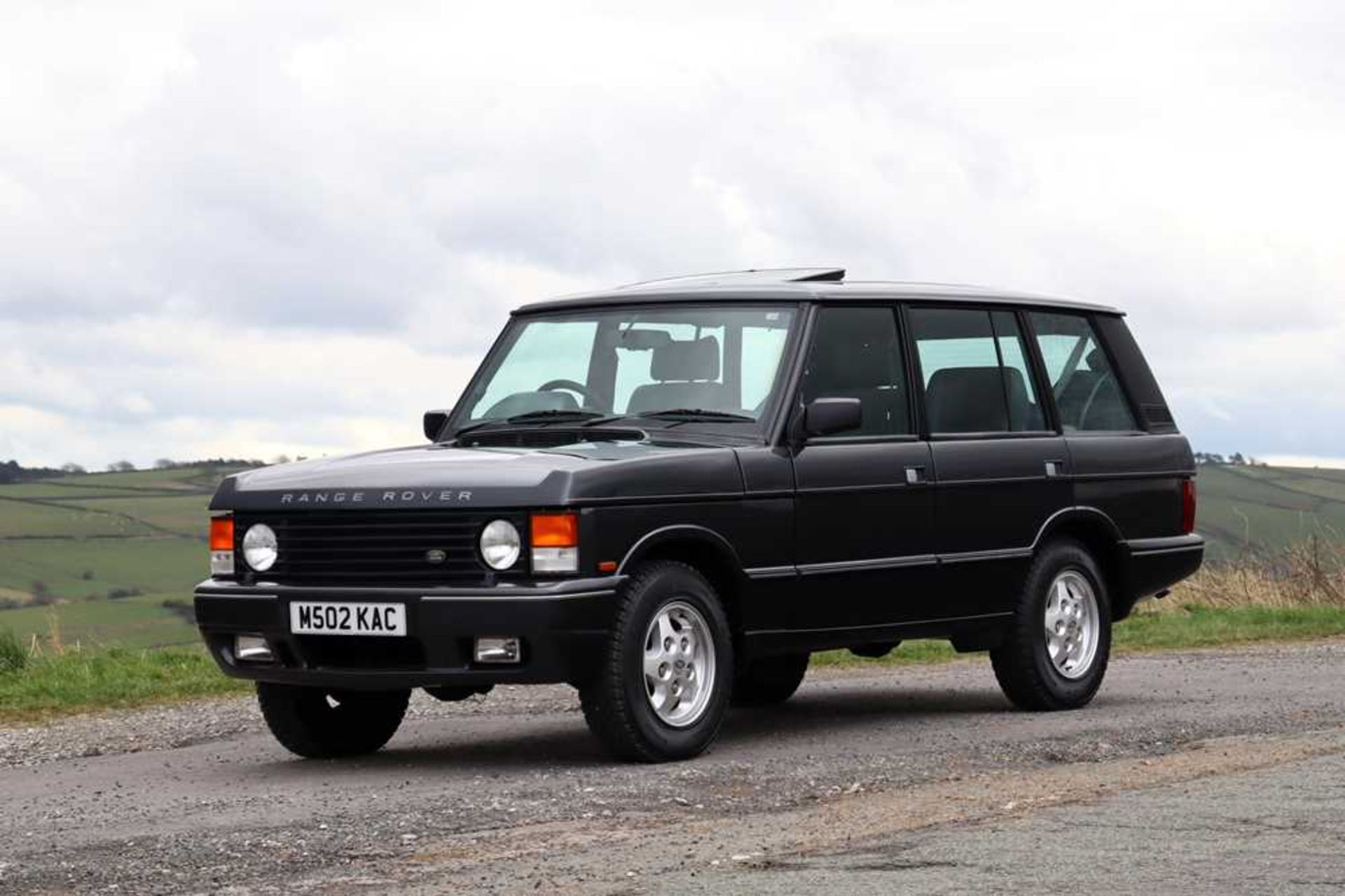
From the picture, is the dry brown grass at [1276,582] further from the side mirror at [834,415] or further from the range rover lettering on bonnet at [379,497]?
the range rover lettering on bonnet at [379,497]

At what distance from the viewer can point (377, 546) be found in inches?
395

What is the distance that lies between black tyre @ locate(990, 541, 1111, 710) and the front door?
89 centimetres

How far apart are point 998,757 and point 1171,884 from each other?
352 centimetres

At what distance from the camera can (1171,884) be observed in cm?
669

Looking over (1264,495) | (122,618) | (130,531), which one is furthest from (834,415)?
(130,531)

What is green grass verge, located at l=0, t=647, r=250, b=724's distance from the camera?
13914 mm

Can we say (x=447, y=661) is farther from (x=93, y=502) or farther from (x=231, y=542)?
(x=93, y=502)

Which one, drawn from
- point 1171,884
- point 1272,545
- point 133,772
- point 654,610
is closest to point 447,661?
point 654,610

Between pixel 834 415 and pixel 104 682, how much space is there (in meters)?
6.18

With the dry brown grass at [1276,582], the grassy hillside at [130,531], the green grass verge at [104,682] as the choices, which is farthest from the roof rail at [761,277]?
the grassy hillside at [130,531]

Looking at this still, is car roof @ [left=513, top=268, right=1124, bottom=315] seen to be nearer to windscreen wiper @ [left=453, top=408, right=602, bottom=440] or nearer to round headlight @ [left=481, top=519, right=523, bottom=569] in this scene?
windscreen wiper @ [left=453, top=408, right=602, bottom=440]

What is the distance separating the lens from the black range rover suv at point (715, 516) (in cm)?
980

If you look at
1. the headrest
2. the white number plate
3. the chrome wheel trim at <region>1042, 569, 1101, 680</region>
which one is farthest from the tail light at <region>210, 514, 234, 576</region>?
the chrome wheel trim at <region>1042, 569, 1101, 680</region>

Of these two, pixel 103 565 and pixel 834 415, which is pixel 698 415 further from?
pixel 103 565
